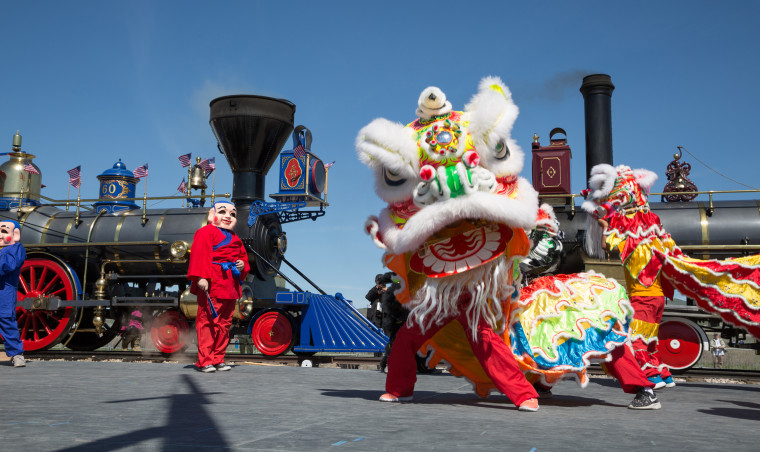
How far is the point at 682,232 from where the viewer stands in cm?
852

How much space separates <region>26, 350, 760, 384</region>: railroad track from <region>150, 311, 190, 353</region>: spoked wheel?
0.50 feet

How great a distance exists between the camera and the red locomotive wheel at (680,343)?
309 inches

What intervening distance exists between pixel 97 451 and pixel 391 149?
80.6 inches

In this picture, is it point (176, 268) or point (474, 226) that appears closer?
point (474, 226)

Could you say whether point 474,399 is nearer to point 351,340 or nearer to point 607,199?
point 607,199

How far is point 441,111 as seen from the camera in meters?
3.49

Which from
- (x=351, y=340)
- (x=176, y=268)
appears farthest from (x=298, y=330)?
(x=176, y=268)

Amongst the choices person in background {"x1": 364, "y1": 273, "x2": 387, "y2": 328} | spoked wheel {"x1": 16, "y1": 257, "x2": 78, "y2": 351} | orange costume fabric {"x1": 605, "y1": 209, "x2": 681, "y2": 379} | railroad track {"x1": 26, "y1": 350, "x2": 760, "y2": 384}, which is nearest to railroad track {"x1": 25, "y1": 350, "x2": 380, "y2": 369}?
railroad track {"x1": 26, "y1": 350, "x2": 760, "y2": 384}

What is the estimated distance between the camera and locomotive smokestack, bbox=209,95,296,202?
9961 mm

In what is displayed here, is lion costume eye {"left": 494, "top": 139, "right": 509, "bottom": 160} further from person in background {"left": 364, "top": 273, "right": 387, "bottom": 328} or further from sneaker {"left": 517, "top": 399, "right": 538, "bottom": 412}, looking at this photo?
person in background {"left": 364, "top": 273, "right": 387, "bottom": 328}

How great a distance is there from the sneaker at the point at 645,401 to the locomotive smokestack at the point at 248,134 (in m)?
7.42

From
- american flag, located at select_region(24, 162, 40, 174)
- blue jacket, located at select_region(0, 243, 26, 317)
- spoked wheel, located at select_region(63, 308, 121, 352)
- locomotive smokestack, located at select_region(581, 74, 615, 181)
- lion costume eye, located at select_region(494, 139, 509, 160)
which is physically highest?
locomotive smokestack, located at select_region(581, 74, 615, 181)

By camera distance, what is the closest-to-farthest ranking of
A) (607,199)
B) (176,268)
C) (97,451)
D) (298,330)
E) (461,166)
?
(97,451) → (461,166) → (607,199) → (298,330) → (176,268)

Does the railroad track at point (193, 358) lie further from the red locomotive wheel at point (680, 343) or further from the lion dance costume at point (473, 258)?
the lion dance costume at point (473, 258)
